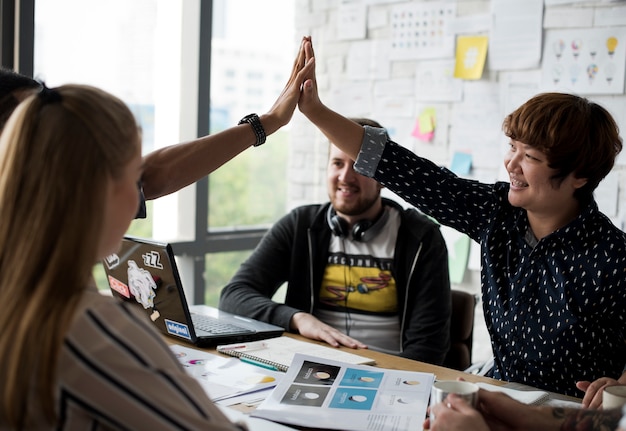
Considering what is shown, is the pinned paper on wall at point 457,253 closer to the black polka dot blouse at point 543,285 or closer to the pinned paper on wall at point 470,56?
the pinned paper on wall at point 470,56

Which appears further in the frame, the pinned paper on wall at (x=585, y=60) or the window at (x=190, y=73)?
the window at (x=190, y=73)

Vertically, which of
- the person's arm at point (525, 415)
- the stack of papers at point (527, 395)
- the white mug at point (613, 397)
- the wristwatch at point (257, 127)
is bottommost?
the stack of papers at point (527, 395)

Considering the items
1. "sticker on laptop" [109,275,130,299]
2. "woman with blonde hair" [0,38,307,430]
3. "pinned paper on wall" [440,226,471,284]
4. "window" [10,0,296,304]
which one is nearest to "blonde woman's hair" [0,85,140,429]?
"woman with blonde hair" [0,38,307,430]

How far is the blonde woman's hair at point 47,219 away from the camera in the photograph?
0.82m

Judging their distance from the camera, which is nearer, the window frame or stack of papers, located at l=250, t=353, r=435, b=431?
stack of papers, located at l=250, t=353, r=435, b=431

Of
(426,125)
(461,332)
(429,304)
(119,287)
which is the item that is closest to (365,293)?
(429,304)

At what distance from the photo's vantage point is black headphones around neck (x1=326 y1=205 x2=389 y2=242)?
2.50 meters

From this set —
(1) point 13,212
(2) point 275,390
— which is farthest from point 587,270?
(1) point 13,212

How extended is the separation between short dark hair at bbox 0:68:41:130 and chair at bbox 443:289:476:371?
1.56 meters

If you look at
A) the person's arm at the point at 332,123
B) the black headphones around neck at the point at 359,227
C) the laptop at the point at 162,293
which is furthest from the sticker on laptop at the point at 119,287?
the black headphones around neck at the point at 359,227

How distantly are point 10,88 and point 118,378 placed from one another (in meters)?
0.91

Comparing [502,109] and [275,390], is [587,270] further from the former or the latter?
[502,109]

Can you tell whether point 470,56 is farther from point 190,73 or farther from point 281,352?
point 281,352

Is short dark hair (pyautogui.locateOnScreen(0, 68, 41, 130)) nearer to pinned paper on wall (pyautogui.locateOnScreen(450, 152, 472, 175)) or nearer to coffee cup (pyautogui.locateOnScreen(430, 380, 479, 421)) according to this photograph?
coffee cup (pyautogui.locateOnScreen(430, 380, 479, 421))
